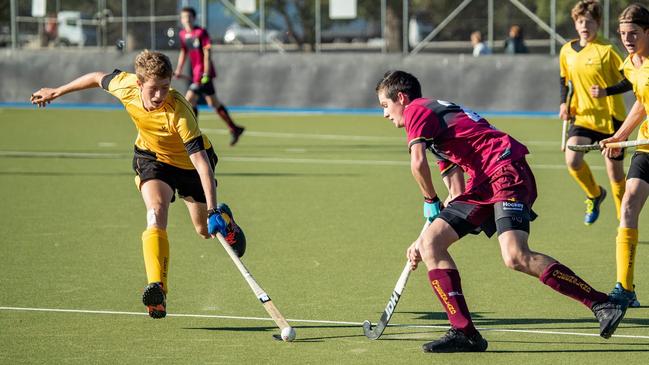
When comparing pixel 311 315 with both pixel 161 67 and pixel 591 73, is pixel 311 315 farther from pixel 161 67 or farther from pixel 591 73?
pixel 591 73

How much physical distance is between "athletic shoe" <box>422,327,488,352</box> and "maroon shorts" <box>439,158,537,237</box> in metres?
0.54

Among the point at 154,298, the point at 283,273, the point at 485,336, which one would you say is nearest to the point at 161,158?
the point at 154,298

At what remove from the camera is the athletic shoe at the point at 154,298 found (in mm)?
7324

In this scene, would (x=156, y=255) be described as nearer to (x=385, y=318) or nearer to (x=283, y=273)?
(x=385, y=318)

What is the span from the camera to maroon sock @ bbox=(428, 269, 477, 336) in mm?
6816

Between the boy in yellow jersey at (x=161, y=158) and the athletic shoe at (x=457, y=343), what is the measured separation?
Result: 4.71ft

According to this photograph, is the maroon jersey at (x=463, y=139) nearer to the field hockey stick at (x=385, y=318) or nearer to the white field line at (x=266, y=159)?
the field hockey stick at (x=385, y=318)

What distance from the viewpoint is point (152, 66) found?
757 cm

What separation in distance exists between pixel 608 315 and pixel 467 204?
0.94 metres

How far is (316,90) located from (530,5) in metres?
5.41

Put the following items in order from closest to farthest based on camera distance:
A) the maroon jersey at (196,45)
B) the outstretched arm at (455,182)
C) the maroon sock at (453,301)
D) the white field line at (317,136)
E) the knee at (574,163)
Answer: the maroon sock at (453,301) < the outstretched arm at (455,182) < the knee at (574,163) < the maroon jersey at (196,45) < the white field line at (317,136)

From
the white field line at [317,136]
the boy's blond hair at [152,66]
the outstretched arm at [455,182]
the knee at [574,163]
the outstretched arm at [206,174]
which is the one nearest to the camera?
the outstretched arm at [455,182]

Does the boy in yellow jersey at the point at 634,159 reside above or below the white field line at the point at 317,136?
above

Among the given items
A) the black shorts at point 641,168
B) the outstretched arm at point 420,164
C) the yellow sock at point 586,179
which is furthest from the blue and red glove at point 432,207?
the yellow sock at point 586,179
